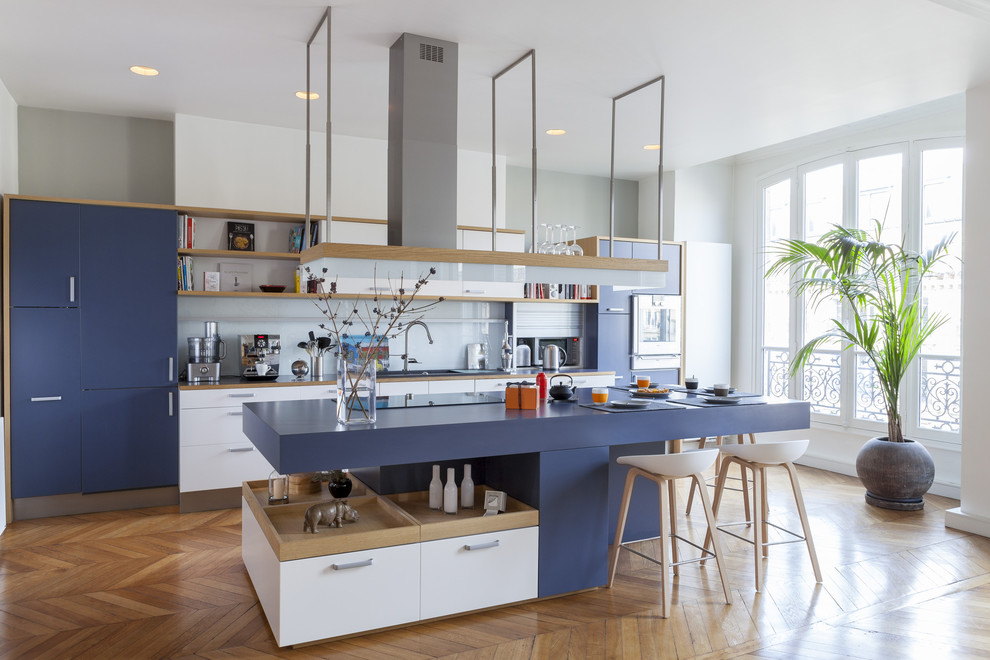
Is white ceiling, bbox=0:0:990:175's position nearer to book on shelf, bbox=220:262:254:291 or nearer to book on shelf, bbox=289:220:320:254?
book on shelf, bbox=289:220:320:254

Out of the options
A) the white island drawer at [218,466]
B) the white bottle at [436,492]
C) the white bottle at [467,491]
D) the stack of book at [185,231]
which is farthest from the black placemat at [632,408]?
the stack of book at [185,231]

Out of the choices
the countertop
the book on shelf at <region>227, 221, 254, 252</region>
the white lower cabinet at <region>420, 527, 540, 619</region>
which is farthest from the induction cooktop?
the book on shelf at <region>227, 221, 254, 252</region>

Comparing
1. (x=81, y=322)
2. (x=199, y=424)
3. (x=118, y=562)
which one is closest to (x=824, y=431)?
(x=199, y=424)

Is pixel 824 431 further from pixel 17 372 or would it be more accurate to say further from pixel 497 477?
pixel 17 372

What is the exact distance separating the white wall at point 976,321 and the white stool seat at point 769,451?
5.64 ft

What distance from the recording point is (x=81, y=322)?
4938 mm

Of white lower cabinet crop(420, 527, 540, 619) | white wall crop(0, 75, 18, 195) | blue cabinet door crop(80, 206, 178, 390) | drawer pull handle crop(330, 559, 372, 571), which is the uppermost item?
white wall crop(0, 75, 18, 195)

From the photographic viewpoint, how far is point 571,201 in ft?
24.4

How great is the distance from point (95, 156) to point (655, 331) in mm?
5114

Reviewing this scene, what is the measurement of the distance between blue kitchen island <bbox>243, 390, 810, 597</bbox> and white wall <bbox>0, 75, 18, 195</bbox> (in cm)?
281

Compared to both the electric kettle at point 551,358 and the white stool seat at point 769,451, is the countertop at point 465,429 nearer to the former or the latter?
the white stool seat at point 769,451

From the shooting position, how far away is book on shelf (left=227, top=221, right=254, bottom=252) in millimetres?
5559

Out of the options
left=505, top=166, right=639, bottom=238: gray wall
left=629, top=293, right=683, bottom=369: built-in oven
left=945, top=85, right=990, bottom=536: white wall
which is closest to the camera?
left=945, top=85, right=990, bottom=536: white wall

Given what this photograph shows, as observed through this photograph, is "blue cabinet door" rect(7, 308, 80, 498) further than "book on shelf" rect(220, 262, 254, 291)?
No
